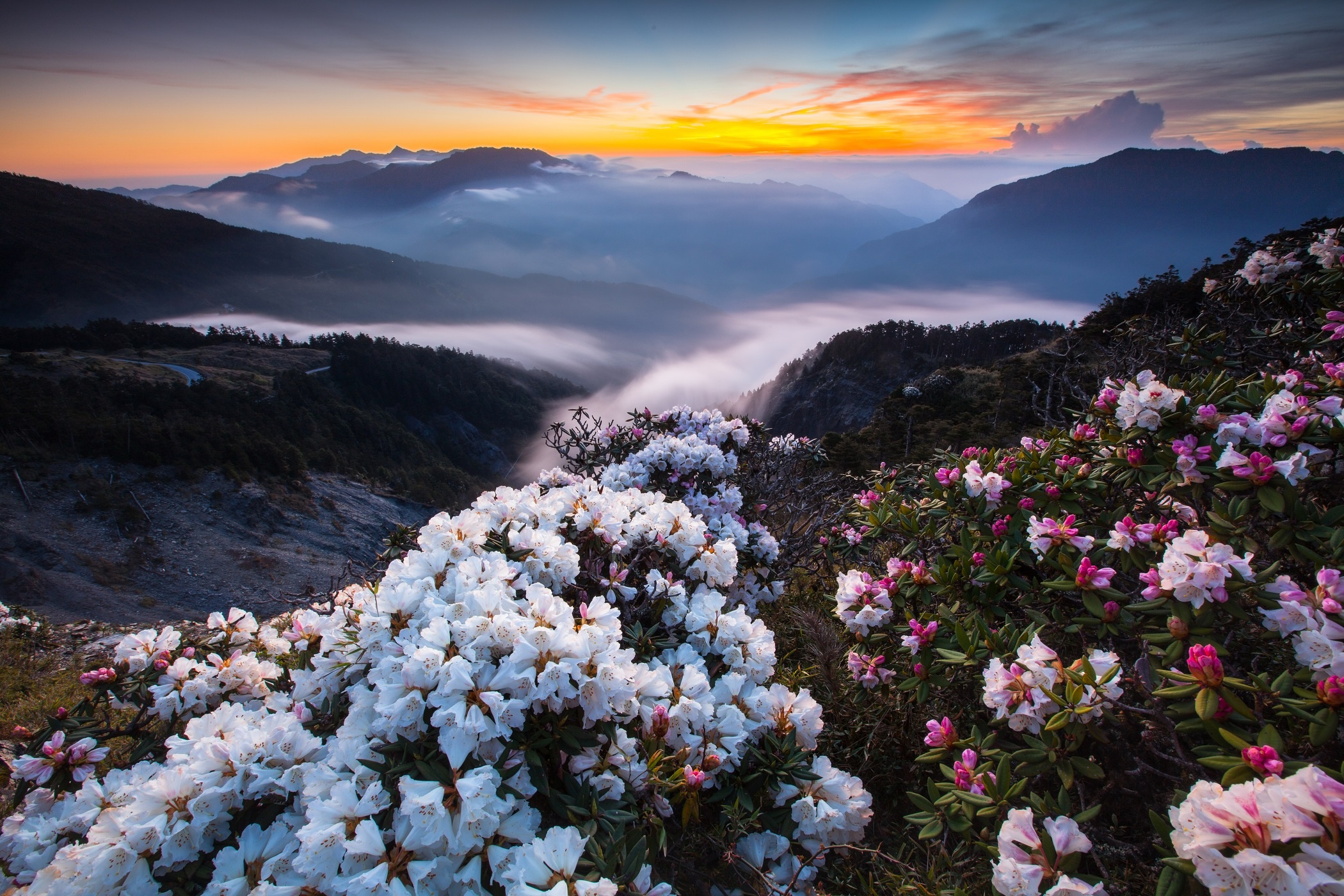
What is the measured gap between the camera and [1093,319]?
19688mm

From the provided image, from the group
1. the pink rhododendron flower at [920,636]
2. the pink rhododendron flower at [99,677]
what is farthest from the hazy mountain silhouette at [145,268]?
the pink rhododendron flower at [920,636]

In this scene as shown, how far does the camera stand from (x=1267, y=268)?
453cm

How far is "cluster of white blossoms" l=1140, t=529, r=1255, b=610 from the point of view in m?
1.90

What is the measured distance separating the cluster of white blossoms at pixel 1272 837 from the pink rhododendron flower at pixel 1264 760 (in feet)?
0.16

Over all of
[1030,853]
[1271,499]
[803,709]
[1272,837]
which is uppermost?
[1271,499]

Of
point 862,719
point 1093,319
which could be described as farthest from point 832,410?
point 862,719

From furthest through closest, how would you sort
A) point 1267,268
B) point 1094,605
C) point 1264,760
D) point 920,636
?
point 1267,268
point 920,636
point 1094,605
point 1264,760

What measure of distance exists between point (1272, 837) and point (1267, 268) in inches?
205

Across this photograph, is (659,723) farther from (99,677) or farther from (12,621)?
(12,621)

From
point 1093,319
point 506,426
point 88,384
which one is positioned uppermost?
point 1093,319

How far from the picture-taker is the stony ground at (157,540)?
75.2ft

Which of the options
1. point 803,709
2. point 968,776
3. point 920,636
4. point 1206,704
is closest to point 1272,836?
point 1206,704

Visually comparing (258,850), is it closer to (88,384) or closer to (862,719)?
(862,719)

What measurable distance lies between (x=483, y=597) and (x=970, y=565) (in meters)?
2.29
